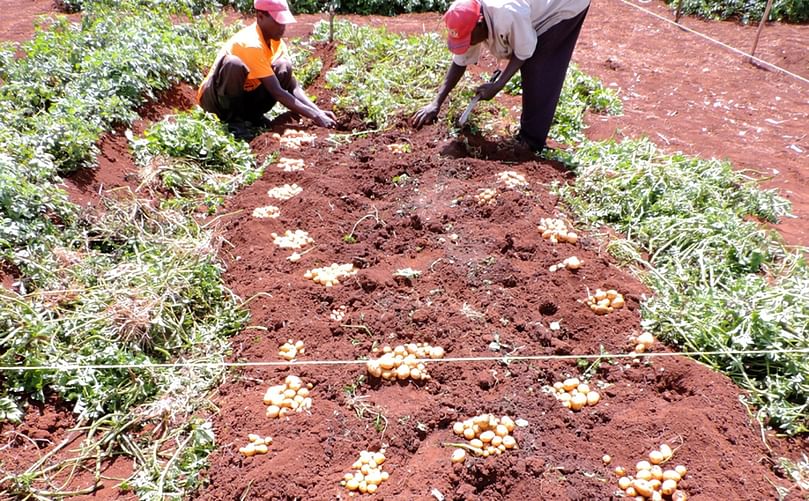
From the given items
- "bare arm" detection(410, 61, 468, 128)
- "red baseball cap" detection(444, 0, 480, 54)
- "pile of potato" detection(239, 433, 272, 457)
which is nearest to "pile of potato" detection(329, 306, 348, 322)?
"pile of potato" detection(239, 433, 272, 457)

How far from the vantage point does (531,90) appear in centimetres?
473

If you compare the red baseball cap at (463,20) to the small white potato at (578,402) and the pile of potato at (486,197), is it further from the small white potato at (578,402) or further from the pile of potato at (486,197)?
the small white potato at (578,402)

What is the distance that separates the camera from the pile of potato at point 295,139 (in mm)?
5242

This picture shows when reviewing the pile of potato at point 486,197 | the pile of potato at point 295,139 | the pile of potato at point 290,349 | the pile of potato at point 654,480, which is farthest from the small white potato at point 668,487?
the pile of potato at point 295,139

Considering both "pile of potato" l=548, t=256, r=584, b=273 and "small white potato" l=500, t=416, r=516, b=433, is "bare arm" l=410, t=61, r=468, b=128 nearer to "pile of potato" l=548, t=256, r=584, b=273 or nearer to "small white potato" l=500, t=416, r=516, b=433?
"pile of potato" l=548, t=256, r=584, b=273

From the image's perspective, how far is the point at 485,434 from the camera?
2.62m

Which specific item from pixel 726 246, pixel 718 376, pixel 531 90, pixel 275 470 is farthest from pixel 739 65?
pixel 275 470

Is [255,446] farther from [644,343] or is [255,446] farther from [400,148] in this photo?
[400,148]

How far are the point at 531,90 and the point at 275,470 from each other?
3.59 meters

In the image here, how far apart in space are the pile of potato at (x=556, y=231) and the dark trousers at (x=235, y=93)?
2.94 metres

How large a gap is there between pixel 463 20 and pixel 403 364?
103 inches

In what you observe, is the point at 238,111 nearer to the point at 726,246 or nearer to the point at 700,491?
the point at 726,246

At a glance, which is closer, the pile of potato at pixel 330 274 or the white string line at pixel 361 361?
the white string line at pixel 361 361

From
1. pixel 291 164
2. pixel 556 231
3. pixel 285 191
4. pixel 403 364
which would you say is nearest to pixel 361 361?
pixel 403 364
